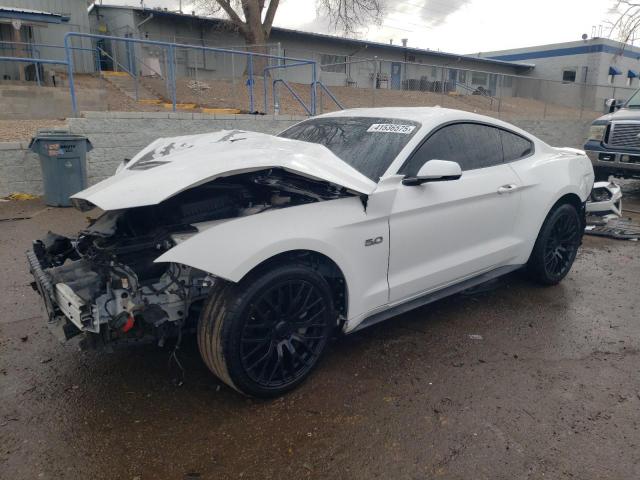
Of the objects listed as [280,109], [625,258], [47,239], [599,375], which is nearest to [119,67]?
[280,109]

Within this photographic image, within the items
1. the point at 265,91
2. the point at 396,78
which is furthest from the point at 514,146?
the point at 396,78

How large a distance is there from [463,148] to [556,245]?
159cm

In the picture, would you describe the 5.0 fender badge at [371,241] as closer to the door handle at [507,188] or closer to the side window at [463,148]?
the side window at [463,148]

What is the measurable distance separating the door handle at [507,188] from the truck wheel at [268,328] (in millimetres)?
1789

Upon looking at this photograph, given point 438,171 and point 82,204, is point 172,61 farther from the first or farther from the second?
point 438,171

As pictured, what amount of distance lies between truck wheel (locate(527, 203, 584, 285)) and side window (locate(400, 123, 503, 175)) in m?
0.88

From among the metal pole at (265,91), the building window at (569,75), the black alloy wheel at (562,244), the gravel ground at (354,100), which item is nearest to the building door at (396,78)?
the gravel ground at (354,100)

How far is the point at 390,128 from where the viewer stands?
3.61 m

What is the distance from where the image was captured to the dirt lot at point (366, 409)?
239 centimetres

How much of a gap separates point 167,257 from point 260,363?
0.83m

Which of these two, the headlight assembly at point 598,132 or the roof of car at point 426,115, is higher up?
the roof of car at point 426,115

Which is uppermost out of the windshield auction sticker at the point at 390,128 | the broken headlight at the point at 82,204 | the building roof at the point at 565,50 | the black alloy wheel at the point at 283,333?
the building roof at the point at 565,50

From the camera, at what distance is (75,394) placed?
9.62 feet

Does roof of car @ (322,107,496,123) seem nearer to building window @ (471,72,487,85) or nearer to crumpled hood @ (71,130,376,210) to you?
crumpled hood @ (71,130,376,210)
